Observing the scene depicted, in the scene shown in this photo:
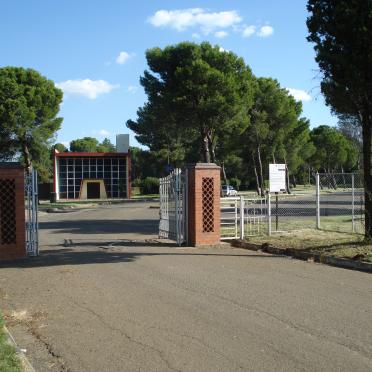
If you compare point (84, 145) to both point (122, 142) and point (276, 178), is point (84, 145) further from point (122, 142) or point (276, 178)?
point (276, 178)

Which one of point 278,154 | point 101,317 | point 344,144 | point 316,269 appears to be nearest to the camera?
point 101,317

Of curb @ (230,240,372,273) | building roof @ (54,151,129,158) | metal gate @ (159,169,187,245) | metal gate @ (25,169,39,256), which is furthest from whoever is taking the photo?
building roof @ (54,151,129,158)

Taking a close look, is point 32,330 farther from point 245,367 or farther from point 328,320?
point 328,320

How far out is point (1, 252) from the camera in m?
12.8

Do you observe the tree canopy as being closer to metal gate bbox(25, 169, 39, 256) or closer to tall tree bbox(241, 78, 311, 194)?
tall tree bbox(241, 78, 311, 194)

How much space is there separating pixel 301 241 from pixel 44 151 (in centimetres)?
3784

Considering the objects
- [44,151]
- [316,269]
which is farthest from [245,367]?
[44,151]

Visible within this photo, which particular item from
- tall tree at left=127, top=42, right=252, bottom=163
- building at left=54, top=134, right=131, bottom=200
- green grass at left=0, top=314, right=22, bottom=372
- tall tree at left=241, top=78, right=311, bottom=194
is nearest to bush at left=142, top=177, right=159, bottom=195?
building at left=54, top=134, right=131, bottom=200

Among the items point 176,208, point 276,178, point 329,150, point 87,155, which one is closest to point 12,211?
point 176,208

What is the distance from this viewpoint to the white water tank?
6819cm

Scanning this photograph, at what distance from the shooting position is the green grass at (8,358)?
4.68 meters

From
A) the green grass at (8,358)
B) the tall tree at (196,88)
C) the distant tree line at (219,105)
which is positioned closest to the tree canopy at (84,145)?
the distant tree line at (219,105)

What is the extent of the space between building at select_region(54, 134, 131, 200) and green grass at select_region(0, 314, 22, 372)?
60.9 m

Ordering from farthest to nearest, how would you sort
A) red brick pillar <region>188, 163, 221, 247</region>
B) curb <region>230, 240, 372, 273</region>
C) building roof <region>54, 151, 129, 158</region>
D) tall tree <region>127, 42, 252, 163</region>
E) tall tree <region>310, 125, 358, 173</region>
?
tall tree <region>310, 125, 358, 173</region> < building roof <region>54, 151, 129, 158</region> < tall tree <region>127, 42, 252, 163</region> < red brick pillar <region>188, 163, 221, 247</region> < curb <region>230, 240, 372, 273</region>
